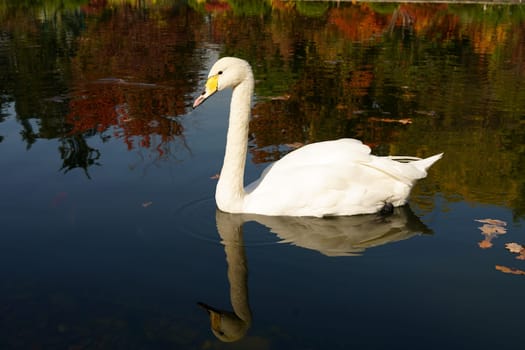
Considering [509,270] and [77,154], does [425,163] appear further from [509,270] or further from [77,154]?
[77,154]

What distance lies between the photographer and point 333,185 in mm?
6480

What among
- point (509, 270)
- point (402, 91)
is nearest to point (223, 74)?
point (509, 270)

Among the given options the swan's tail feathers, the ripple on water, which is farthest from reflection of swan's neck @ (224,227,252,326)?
the swan's tail feathers

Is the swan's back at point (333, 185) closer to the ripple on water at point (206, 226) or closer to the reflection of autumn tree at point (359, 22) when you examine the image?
the ripple on water at point (206, 226)

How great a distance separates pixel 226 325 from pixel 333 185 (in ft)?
7.67

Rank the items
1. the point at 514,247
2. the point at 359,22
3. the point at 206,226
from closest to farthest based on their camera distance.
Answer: the point at 514,247 → the point at 206,226 → the point at 359,22

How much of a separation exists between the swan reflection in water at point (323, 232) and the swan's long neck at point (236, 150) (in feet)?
0.67

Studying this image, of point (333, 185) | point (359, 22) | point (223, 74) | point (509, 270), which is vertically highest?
point (359, 22)

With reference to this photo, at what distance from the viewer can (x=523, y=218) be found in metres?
6.82

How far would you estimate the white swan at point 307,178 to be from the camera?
6.47m

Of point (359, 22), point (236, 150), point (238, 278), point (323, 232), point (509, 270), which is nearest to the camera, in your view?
point (238, 278)

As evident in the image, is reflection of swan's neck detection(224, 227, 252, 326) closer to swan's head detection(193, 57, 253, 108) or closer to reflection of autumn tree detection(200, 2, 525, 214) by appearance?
swan's head detection(193, 57, 253, 108)

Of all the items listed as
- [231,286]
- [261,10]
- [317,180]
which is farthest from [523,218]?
[261,10]

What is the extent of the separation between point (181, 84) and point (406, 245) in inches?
374
